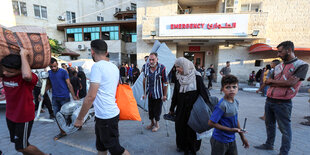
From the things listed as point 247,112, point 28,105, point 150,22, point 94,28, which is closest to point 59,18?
point 94,28

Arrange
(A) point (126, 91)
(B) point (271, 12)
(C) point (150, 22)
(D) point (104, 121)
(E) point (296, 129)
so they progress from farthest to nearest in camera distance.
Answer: (C) point (150, 22)
(B) point (271, 12)
(E) point (296, 129)
(A) point (126, 91)
(D) point (104, 121)

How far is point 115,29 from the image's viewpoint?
1603cm

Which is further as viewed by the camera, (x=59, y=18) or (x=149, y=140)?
(x=59, y=18)

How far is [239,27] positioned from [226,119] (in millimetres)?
10102

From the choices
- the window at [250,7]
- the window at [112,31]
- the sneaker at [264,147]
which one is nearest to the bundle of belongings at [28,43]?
the sneaker at [264,147]

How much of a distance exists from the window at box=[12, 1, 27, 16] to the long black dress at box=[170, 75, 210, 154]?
22530 millimetres

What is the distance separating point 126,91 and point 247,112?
14.9 feet

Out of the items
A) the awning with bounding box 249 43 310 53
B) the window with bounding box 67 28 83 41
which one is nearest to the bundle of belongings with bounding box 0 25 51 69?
the awning with bounding box 249 43 310 53

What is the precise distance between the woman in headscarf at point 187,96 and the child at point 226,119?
1.90 feet

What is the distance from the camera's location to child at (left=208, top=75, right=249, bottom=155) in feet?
5.10

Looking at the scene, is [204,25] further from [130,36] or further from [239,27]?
[130,36]

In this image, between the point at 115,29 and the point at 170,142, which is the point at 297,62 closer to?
the point at 170,142

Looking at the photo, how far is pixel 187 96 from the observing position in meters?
2.30

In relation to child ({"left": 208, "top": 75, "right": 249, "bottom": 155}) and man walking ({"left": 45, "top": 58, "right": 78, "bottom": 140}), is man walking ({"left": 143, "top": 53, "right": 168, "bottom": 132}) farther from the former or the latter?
man walking ({"left": 45, "top": 58, "right": 78, "bottom": 140})
